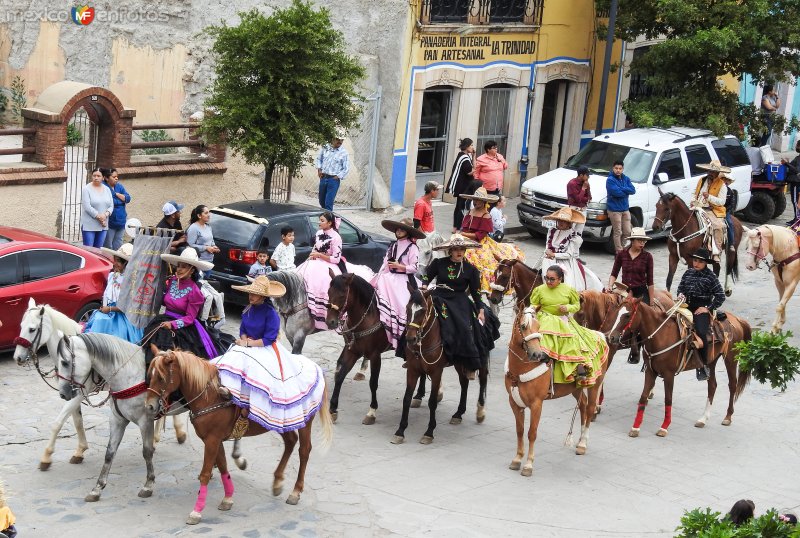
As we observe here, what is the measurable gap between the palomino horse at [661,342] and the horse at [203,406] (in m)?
4.43

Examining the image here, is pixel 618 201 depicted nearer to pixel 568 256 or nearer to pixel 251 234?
pixel 568 256

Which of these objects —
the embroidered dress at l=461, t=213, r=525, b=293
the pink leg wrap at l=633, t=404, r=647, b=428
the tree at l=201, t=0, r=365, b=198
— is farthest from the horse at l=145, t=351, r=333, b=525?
the tree at l=201, t=0, r=365, b=198

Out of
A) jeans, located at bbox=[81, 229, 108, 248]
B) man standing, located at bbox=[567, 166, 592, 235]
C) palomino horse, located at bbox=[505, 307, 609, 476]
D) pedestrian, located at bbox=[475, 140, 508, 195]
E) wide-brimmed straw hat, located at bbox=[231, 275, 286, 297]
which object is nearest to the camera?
wide-brimmed straw hat, located at bbox=[231, 275, 286, 297]

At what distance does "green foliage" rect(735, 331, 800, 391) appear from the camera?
9008mm

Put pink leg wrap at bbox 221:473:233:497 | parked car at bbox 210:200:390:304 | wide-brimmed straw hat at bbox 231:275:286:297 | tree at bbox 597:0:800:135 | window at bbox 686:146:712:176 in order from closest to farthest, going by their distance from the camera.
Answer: pink leg wrap at bbox 221:473:233:497 < wide-brimmed straw hat at bbox 231:275:286:297 < parked car at bbox 210:200:390:304 < window at bbox 686:146:712:176 < tree at bbox 597:0:800:135

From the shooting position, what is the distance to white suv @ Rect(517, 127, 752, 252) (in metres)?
24.2

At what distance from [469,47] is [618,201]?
19.1 ft

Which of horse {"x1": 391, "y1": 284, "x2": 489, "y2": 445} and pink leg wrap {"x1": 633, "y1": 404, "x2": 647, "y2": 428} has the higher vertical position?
horse {"x1": 391, "y1": 284, "x2": 489, "y2": 445}

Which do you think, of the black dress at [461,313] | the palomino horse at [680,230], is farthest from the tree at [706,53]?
the black dress at [461,313]

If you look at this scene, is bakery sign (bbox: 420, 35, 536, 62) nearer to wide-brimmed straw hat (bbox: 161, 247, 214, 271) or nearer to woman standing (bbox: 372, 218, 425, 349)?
woman standing (bbox: 372, 218, 425, 349)

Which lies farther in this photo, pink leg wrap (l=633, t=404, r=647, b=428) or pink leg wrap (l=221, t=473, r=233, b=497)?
pink leg wrap (l=633, t=404, r=647, b=428)

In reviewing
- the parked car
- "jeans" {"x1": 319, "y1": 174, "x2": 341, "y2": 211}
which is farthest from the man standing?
the parked car

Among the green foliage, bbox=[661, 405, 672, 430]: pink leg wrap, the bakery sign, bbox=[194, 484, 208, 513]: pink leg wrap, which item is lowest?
bbox=[194, 484, 208, 513]: pink leg wrap

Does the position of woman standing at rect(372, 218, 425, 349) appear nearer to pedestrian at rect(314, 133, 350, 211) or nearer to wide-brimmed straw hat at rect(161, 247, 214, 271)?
wide-brimmed straw hat at rect(161, 247, 214, 271)
